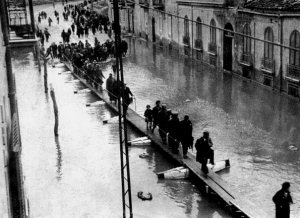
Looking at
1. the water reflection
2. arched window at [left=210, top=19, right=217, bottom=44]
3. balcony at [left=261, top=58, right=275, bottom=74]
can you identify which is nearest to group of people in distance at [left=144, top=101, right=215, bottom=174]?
the water reflection

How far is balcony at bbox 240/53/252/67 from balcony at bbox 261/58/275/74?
141cm

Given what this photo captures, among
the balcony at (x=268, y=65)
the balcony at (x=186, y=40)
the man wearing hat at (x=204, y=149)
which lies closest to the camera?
the man wearing hat at (x=204, y=149)

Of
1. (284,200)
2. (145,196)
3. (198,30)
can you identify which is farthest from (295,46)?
(284,200)

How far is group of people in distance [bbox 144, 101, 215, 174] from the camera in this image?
14414 millimetres

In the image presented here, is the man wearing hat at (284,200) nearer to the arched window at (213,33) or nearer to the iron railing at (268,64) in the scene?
the iron railing at (268,64)

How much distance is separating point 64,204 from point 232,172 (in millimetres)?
4861

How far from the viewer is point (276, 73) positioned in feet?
83.5

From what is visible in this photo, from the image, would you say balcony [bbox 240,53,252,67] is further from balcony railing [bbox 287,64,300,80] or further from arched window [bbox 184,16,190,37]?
arched window [bbox 184,16,190,37]

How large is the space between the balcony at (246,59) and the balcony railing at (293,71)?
382 cm

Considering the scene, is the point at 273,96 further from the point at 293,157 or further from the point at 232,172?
the point at 232,172

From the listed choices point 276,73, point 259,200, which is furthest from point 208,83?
point 259,200

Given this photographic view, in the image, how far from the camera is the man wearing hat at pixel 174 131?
52.9ft

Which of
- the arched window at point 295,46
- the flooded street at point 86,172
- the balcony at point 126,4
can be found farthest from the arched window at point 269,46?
the balcony at point 126,4

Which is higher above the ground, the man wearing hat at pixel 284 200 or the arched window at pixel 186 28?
the arched window at pixel 186 28
